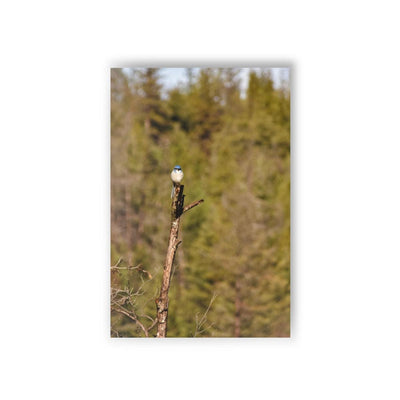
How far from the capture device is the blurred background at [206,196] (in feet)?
11.0

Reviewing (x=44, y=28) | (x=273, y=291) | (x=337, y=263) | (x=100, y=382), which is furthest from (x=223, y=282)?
(x=44, y=28)

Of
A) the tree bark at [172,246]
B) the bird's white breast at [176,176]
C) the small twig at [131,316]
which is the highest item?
the bird's white breast at [176,176]

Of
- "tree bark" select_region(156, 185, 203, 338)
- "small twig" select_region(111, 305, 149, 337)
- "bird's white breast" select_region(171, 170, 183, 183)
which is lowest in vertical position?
"small twig" select_region(111, 305, 149, 337)

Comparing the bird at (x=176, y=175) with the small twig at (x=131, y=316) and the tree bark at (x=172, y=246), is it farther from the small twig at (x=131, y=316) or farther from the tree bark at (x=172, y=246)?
the small twig at (x=131, y=316)

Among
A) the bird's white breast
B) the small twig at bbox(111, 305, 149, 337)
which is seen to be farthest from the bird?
the small twig at bbox(111, 305, 149, 337)

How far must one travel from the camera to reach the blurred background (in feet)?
11.0

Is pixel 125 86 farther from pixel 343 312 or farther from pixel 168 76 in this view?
pixel 343 312

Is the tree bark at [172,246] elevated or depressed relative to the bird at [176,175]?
depressed

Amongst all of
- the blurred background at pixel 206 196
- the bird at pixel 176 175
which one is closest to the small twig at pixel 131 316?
the blurred background at pixel 206 196

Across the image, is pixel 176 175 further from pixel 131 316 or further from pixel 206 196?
pixel 131 316

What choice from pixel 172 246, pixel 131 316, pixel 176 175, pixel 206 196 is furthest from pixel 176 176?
pixel 131 316

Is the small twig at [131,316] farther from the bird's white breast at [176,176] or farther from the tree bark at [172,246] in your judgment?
→ the bird's white breast at [176,176]

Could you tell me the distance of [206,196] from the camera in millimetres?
3443

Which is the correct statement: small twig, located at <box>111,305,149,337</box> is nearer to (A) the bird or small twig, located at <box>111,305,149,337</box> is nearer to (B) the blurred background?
(B) the blurred background
